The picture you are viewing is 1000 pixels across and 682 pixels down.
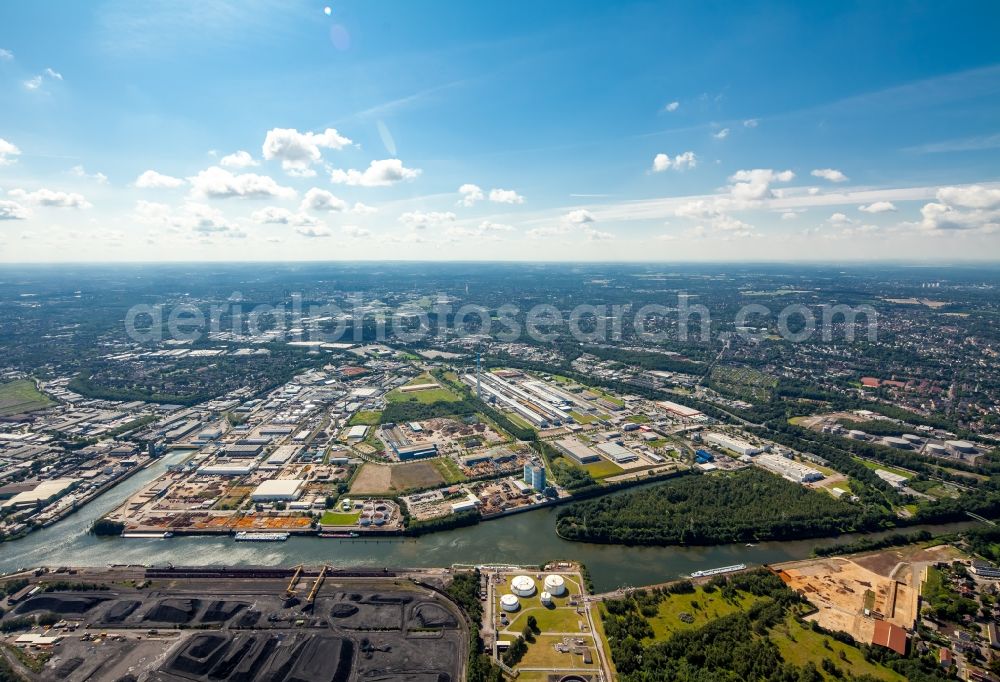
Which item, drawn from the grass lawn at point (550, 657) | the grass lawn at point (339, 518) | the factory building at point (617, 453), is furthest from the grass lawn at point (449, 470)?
the grass lawn at point (550, 657)

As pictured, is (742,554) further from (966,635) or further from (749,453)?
(749,453)

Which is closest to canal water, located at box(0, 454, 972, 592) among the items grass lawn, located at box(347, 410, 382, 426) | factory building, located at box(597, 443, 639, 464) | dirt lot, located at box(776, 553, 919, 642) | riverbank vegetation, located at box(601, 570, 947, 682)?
dirt lot, located at box(776, 553, 919, 642)

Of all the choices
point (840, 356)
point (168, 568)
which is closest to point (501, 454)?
point (168, 568)

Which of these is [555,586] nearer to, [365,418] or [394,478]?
[394,478]

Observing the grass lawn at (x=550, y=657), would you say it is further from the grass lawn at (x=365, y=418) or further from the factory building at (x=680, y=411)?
the factory building at (x=680, y=411)

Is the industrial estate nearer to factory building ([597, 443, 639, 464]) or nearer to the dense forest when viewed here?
the dense forest

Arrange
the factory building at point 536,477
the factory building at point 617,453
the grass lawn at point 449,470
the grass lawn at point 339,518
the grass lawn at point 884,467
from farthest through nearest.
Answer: the factory building at point 617,453
the grass lawn at point 884,467
the grass lawn at point 449,470
the factory building at point 536,477
the grass lawn at point 339,518
